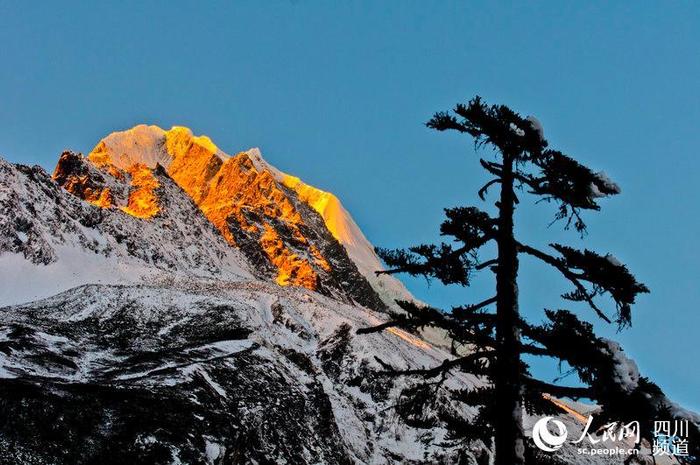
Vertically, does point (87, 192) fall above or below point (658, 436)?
above

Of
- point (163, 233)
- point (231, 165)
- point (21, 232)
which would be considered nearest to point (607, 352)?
point (21, 232)

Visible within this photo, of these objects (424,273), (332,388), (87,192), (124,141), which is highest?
(124,141)

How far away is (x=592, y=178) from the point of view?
7.04 m

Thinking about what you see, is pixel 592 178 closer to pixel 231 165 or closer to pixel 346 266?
pixel 346 266

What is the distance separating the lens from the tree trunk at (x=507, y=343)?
21.9ft

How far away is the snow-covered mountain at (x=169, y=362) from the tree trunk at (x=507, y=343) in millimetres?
662

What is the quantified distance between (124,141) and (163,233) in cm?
10188

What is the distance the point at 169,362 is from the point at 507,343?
2191 centimetres

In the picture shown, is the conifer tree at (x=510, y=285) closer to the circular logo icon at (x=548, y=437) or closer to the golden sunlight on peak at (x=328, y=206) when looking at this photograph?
the circular logo icon at (x=548, y=437)

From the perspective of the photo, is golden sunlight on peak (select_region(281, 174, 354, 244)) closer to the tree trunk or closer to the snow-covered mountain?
the snow-covered mountain

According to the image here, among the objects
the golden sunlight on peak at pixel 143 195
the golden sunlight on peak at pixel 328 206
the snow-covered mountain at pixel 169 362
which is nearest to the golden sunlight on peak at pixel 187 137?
the golden sunlight on peak at pixel 328 206

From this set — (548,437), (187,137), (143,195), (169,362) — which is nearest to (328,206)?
(187,137)

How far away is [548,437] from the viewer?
298 inches

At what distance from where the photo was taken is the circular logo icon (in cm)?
745
